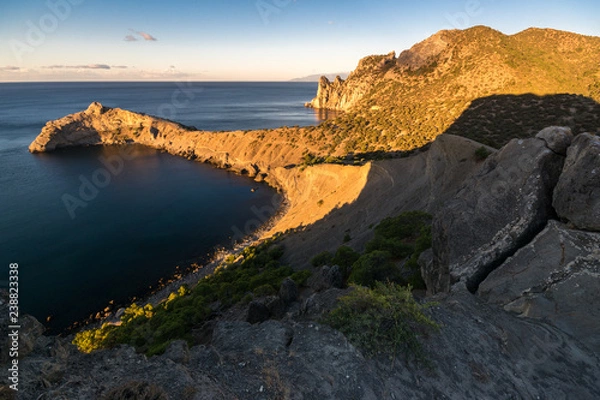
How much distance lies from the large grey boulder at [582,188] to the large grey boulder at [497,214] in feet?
3.51

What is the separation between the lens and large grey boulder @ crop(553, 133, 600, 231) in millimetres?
11164

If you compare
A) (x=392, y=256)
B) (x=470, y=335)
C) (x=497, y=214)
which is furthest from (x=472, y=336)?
(x=392, y=256)

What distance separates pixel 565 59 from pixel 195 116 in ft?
591

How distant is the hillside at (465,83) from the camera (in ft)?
252

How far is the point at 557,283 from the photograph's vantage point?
1122 centimetres

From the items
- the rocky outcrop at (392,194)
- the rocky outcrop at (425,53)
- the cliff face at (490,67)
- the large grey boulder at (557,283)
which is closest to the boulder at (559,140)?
the large grey boulder at (557,283)

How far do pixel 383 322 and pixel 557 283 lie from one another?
22.4 ft

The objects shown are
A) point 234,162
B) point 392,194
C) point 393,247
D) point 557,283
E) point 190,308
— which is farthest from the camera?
point 234,162

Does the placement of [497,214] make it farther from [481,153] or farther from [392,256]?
[481,153]

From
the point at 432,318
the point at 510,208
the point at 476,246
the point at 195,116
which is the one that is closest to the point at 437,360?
the point at 432,318

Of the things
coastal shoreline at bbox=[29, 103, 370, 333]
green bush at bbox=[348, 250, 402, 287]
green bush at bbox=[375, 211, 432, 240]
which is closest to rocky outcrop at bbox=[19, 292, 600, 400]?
green bush at bbox=[348, 250, 402, 287]

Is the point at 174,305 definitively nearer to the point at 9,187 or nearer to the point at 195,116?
the point at 9,187

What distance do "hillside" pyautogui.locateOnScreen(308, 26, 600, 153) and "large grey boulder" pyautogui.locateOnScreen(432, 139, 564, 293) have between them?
5049cm

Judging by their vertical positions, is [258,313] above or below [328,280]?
below
